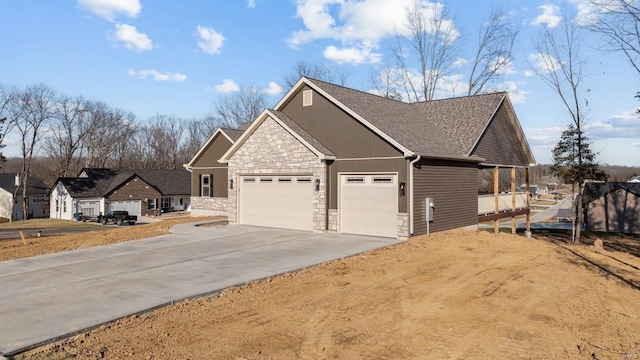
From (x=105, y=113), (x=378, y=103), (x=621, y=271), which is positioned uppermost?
(x=105, y=113)

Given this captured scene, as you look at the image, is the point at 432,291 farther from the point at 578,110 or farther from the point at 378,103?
the point at 578,110

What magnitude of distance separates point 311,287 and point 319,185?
856 centimetres

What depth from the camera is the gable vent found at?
18.5 m

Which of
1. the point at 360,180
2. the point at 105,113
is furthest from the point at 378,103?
the point at 105,113

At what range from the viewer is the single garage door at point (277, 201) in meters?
18.0

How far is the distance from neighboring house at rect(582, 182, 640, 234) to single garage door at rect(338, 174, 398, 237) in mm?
30794

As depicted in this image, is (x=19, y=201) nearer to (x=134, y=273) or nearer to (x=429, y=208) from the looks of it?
(x=134, y=273)

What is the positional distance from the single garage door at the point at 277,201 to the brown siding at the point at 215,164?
29.8ft

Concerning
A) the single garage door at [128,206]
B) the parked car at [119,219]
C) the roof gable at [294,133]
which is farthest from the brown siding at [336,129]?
the single garage door at [128,206]

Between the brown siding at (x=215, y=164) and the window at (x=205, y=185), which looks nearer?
the brown siding at (x=215, y=164)

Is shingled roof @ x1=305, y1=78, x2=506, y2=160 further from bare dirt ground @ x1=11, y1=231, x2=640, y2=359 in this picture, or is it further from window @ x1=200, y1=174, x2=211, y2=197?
window @ x1=200, y1=174, x2=211, y2=197

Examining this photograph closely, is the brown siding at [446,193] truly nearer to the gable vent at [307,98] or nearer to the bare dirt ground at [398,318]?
the bare dirt ground at [398,318]

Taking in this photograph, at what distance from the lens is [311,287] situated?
353 inches

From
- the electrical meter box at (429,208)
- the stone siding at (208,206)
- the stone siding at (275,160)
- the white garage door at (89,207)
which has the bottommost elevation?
the white garage door at (89,207)
